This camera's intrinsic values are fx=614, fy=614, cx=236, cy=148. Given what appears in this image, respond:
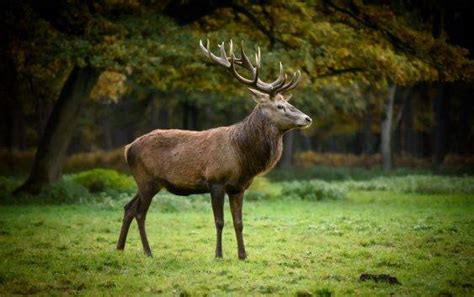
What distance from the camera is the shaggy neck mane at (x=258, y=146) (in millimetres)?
9133

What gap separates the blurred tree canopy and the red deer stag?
7040 millimetres

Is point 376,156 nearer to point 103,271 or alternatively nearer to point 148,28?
point 148,28

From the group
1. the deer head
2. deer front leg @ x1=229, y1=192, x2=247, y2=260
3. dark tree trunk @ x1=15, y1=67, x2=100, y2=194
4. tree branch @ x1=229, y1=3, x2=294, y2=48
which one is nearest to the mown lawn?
deer front leg @ x1=229, y1=192, x2=247, y2=260

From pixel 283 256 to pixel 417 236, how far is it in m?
2.98

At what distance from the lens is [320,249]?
32.9 ft

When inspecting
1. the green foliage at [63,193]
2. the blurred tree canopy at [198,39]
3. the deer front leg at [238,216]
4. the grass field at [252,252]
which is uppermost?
the blurred tree canopy at [198,39]

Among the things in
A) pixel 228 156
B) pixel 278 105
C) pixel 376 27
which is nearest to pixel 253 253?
pixel 228 156

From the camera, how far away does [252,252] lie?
9.89m

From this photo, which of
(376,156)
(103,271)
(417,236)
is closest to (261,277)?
(103,271)

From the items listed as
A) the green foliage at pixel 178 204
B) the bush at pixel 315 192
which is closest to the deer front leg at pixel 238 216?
the green foliage at pixel 178 204

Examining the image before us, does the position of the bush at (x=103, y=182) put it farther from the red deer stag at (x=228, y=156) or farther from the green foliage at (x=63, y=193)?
the red deer stag at (x=228, y=156)

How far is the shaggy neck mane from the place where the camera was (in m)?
9.13

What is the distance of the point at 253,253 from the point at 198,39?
9.19 metres

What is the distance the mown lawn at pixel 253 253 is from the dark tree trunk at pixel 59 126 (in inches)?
101
